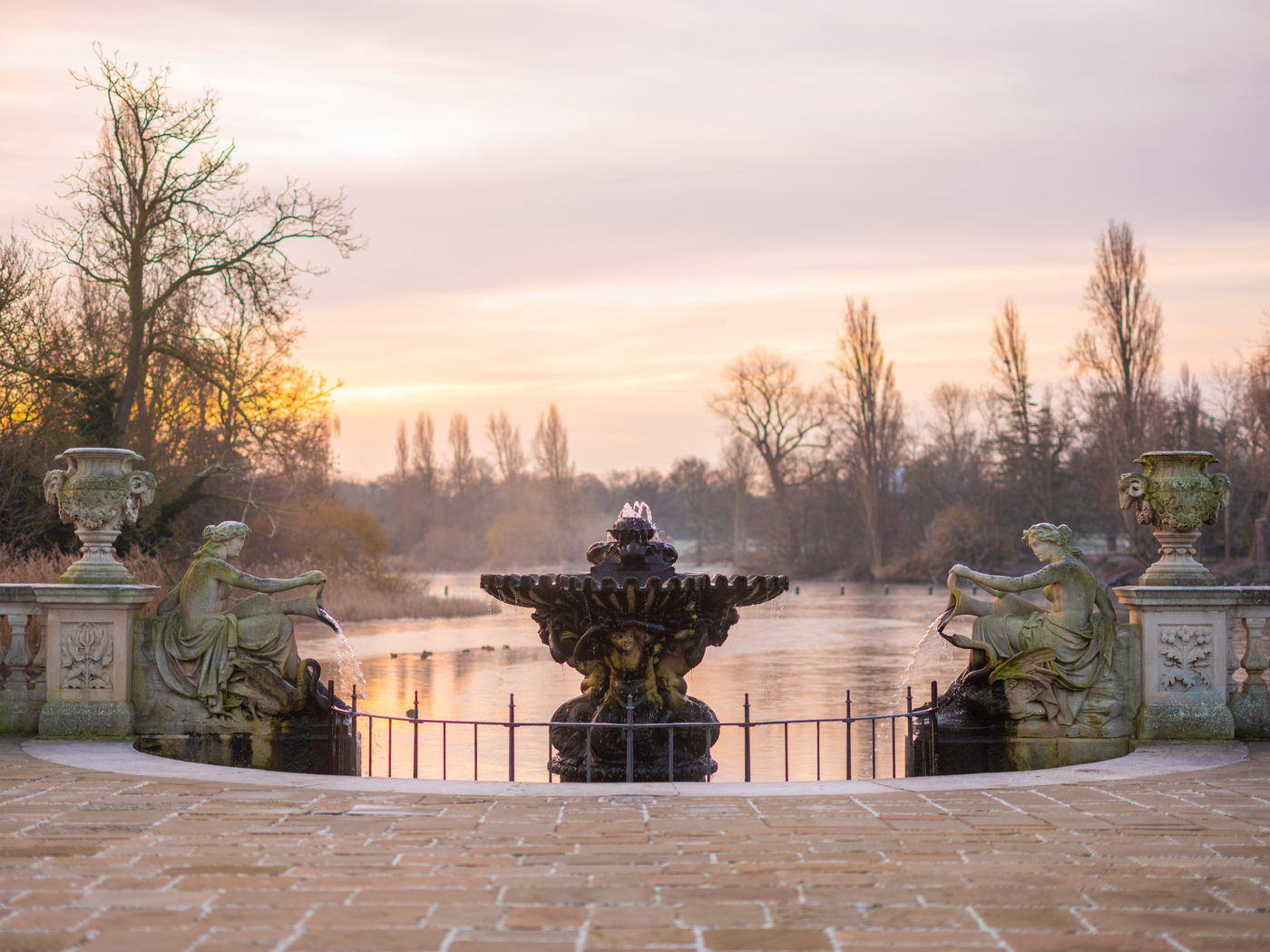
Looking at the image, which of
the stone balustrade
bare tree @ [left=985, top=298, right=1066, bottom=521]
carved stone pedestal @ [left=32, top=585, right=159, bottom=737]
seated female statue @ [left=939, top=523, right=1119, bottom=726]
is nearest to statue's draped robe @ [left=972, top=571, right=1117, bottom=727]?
seated female statue @ [left=939, top=523, right=1119, bottom=726]

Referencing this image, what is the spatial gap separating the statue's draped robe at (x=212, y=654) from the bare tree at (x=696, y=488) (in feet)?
187

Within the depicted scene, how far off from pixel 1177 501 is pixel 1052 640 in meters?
1.12

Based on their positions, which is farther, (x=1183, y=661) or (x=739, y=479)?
(x=739, y=479)

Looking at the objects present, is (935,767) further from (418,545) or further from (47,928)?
(418,545)

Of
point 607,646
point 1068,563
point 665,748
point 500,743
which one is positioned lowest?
point 500,743

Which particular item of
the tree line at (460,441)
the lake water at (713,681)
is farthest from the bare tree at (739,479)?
the lake water at (713,681)

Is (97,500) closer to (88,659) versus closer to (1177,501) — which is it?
(88,659)

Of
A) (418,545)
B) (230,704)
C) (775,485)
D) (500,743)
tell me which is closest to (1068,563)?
(230,704)

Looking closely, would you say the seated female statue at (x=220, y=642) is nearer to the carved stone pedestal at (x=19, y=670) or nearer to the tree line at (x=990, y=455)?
the carved stone pedestal at (x=19, y=670)

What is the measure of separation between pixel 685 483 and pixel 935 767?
195 feet

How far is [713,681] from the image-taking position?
20797mm

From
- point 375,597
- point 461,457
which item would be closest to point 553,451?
point 461,457

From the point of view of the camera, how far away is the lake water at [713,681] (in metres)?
13.0

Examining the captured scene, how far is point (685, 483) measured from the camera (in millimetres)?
67312
